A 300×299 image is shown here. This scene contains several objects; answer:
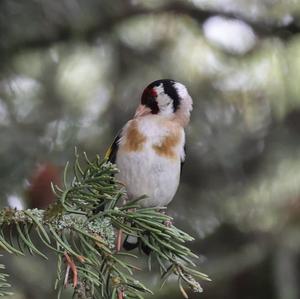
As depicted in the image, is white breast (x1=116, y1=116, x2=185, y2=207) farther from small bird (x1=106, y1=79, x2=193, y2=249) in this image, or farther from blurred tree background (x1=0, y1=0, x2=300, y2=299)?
blurred tree background (x1=0, y1=0, x2=300, y2=299)

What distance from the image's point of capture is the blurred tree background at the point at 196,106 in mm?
2539

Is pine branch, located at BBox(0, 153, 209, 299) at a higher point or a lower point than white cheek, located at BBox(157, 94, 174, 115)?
lower

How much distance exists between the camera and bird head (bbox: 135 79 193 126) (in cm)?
236

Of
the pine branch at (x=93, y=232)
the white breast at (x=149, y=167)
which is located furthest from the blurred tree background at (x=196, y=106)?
the pine branch at (x=93, y=232)

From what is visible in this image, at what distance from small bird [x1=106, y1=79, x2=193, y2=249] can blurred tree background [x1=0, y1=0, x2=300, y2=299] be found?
0.94 ft

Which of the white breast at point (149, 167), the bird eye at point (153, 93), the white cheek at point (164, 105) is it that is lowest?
the white breast at point (149, 167)

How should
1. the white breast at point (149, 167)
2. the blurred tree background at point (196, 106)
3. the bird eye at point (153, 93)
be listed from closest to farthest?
the white breast at point (149, 167) < the bird eye at point (153, 93) < the blurred tree background at point (196, 106)

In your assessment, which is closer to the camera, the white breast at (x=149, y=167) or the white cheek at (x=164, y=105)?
the white breast at (x=149, y=167)

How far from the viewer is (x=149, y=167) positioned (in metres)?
2.23

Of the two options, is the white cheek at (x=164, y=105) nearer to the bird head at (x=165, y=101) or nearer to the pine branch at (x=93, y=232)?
the bird head at (x=165, y=101)

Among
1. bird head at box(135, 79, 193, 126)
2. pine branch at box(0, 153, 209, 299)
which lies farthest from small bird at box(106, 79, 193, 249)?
pine branch at box(0, 153, 209, 299)

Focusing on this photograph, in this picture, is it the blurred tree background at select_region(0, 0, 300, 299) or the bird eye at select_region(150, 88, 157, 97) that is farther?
the blurred tree background at select_region(0, 0, 300, 299)

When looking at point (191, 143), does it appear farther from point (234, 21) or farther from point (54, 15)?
point (54, 15)

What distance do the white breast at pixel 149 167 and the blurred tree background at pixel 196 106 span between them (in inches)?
11.2
